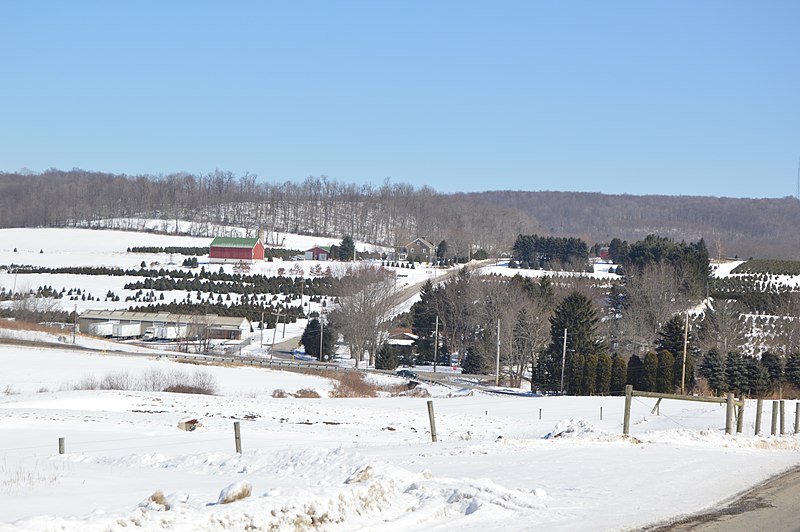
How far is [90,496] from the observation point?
10.6m

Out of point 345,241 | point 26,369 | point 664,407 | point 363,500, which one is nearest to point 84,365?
point 26,369

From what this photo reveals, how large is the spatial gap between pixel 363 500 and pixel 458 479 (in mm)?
2157

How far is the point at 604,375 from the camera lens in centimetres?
5338

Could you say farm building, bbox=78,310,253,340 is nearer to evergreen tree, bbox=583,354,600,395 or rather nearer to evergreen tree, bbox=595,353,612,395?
evergreen tree, bbox=583,354,600,395

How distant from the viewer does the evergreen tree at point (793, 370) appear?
50719 mm

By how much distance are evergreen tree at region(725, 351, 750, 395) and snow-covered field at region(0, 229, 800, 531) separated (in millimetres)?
14173

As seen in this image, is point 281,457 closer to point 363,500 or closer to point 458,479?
point 458,479

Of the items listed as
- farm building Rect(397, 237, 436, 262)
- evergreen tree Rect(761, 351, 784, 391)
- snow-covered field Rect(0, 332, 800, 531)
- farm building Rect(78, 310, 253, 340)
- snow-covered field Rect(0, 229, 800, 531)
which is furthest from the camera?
farm building Rect(397, 237, 436, 262)

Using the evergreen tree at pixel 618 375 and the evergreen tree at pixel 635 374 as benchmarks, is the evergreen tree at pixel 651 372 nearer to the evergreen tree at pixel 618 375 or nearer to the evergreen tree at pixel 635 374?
the evergreen tree at pixel 635 374

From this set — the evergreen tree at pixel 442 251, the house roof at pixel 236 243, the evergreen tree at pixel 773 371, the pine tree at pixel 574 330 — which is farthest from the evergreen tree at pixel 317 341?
the evergreen tree at pixel 442 251

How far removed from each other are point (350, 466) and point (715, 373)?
139ft

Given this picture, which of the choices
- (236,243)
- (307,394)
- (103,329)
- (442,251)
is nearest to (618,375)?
(307,394)

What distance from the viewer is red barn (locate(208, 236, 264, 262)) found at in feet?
400

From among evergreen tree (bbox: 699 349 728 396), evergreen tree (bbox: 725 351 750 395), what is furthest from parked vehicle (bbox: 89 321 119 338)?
evergreen tree (bbox: 725 351 750 395)
